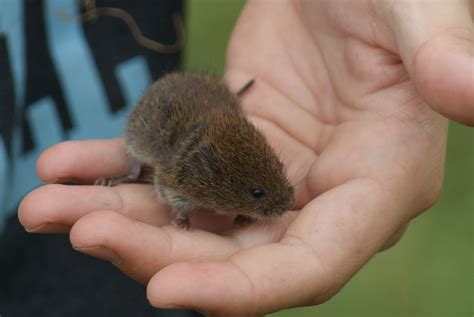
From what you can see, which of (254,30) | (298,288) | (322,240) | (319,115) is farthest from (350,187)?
(254,30)

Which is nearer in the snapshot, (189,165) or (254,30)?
(189,165)

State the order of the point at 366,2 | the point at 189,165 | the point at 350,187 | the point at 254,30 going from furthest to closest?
the point at 254,30, the point at 189,165, the point at 366,2, the point at 350,187

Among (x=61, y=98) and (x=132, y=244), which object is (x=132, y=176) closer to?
(x=61, y=98)

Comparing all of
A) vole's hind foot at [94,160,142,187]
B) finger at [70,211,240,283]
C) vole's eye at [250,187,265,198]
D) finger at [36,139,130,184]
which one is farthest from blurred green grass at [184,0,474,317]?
finger at [70,211,240,283]

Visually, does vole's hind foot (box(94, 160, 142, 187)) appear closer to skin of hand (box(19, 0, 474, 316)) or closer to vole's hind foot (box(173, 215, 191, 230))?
skin of hand (box(19, 0, 474, 316))

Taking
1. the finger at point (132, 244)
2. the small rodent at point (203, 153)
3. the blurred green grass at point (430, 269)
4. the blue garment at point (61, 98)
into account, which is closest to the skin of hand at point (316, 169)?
the finger at point (132, 244)

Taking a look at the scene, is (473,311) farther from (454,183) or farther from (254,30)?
(254,30)
